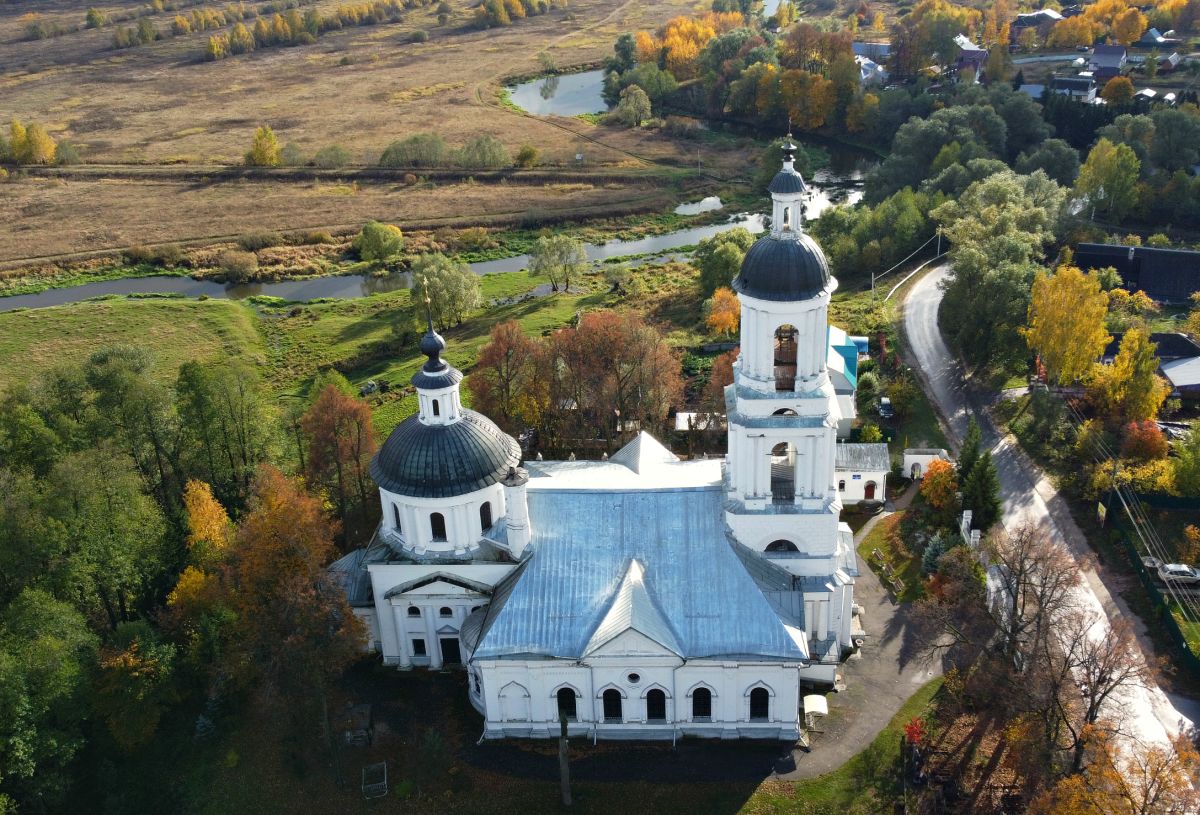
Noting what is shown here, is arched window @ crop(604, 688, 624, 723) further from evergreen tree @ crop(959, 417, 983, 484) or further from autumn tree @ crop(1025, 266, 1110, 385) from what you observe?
autumn tree @ crop(1025, 266, 1110, 385)

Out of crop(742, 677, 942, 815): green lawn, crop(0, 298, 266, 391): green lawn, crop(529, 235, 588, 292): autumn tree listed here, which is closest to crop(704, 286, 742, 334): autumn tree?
crop(529, 235, 588, 292): autumn tree

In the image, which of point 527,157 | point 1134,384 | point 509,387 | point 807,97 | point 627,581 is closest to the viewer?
point 627,581

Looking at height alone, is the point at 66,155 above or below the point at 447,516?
below

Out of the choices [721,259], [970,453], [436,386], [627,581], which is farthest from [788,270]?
[721,259]

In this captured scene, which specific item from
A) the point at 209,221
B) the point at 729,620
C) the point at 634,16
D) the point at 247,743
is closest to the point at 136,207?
the point at 209,221

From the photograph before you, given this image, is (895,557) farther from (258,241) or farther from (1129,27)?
(1129,27)

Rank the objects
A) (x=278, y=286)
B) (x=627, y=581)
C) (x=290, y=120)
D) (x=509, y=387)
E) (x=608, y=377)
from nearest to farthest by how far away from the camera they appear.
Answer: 1. (x=627, y=581)
2. (x=608, y=377)
3. (x=509, y=387)
4. (x=278, y=286)
5. (x=290, y=120)

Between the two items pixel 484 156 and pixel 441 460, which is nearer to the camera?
pixel 441 460

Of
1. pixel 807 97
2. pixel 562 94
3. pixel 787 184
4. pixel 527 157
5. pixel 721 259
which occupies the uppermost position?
pixel 787 184
